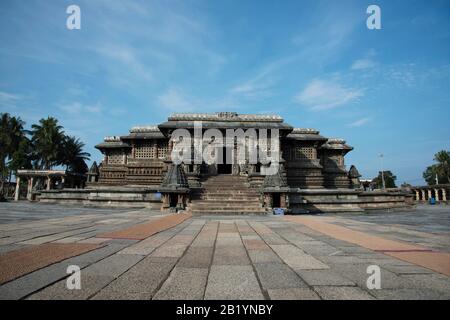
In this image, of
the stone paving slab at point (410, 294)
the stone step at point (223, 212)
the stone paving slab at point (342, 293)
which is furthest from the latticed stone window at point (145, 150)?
the stone paving slab at point (410, 294)

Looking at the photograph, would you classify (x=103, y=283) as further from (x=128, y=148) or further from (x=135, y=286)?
(x=128, y=148)

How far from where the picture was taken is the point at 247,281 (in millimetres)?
2990

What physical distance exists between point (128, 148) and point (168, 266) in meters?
26.6

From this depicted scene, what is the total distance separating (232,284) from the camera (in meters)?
2.88

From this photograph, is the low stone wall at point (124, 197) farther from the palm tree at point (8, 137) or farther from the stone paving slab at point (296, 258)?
the palm tree at point (8, 137)

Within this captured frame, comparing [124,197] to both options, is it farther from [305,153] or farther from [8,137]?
[8,137]

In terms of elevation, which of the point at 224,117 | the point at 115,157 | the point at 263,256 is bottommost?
the point at 263,256

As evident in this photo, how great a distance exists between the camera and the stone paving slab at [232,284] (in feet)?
8.43

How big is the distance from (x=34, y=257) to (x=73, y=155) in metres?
52.4

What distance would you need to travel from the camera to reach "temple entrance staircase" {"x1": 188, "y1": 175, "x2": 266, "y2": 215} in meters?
14.1

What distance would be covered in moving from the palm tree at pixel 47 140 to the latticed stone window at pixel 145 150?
88.2 feet

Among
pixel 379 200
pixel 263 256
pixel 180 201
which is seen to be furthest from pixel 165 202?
pixel 379 200

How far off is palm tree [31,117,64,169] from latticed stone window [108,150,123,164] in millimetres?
22750
